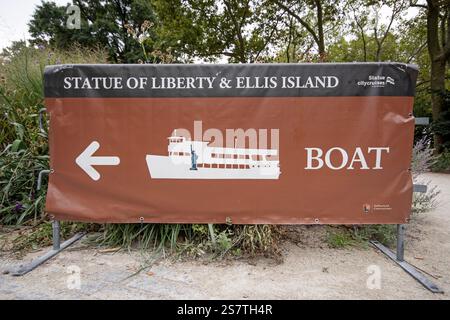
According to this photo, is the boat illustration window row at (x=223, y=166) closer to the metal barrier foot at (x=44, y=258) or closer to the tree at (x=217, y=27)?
the metal barrier foot at (x=44, y=258)

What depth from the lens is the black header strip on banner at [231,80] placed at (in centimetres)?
284

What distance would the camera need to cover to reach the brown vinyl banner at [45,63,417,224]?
288cm

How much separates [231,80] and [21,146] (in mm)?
3014

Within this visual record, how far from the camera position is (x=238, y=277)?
8.70 feet

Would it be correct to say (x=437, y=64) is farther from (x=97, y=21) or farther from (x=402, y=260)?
(x=97, y=21)

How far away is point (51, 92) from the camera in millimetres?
2975

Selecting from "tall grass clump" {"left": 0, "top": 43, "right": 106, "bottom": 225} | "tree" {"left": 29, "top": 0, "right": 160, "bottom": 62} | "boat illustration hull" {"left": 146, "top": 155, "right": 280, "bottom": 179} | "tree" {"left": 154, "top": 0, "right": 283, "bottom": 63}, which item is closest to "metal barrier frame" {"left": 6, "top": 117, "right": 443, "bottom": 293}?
"boat illustration hull" {"left": 146, "top": 155, "right": 280, "bottom": 179}

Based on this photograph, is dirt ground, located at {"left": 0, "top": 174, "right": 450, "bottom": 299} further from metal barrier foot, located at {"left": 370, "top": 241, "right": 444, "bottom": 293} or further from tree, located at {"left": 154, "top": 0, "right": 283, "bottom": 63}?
tree, located at {"left": 154, "top": 0, "right": 283, "bottom": 63}

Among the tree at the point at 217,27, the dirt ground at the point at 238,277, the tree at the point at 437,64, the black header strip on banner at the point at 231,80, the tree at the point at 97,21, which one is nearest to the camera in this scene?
the dirt ground at the point at 238,277

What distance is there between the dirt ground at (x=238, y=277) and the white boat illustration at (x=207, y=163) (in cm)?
83

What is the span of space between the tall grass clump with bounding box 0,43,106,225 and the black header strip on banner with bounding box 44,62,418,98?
1.07 m

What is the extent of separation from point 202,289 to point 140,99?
1.80m

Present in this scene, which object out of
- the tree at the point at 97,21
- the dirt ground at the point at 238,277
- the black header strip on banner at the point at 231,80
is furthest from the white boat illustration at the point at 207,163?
the tree at the point at 97,21

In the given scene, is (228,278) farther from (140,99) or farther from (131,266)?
(140,99)
